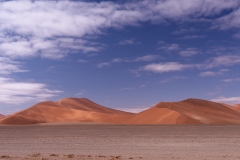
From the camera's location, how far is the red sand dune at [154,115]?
65.7 m

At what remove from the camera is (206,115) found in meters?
72.2

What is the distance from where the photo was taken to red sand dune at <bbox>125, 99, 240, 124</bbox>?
209 feet

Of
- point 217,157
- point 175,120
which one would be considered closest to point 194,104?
point 175,120

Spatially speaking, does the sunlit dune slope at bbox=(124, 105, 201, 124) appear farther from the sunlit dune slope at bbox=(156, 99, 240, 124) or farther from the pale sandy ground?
the pale sandy ground

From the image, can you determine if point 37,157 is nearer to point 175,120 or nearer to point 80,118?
point 175,120

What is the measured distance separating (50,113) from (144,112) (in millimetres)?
27036

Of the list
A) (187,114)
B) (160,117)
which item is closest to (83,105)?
(160,117)

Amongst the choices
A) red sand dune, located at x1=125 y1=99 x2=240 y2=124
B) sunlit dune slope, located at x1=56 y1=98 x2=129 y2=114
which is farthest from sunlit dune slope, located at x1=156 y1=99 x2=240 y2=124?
sunlit dune slope, located at x1=56 y1=98 x2=129 y2=114

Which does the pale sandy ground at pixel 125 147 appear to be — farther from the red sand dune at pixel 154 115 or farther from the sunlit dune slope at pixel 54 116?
the sunlit dune slope at pixel 54 116

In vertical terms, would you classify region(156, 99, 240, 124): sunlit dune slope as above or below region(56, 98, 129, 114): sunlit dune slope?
below

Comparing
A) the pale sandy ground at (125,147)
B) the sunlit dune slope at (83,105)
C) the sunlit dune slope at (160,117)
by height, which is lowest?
the pale sandy ground at (125,147)

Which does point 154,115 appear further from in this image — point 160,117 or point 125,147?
point 125,147

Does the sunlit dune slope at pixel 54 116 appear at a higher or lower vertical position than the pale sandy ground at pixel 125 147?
higher

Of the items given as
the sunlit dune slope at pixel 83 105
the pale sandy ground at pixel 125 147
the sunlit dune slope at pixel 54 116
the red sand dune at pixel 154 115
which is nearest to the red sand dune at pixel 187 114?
the red sand dune at pixel 154 115
